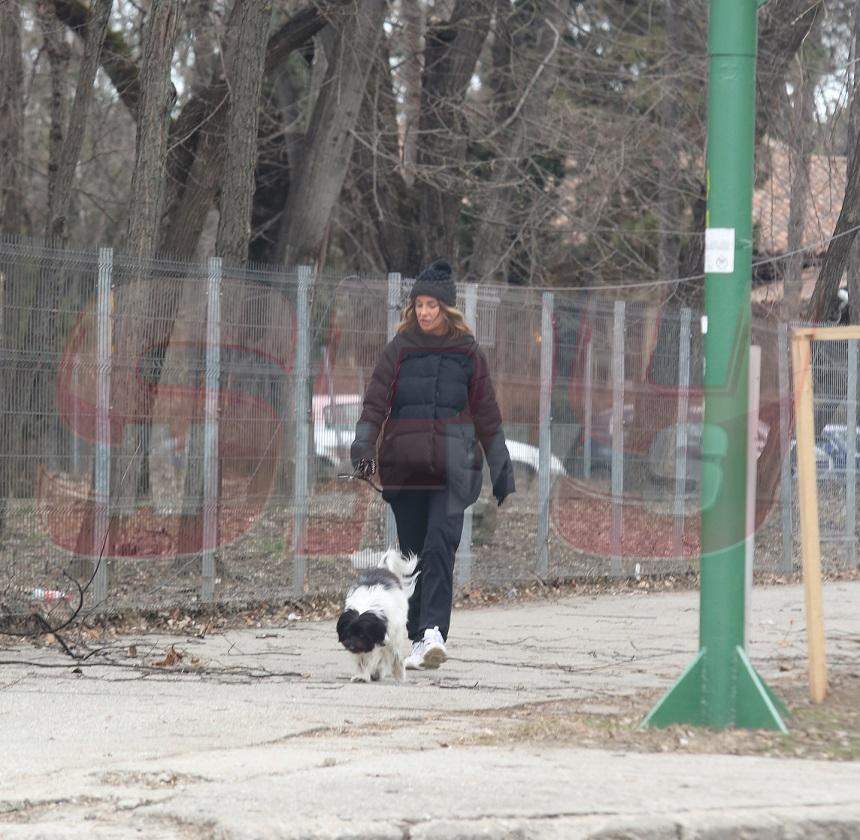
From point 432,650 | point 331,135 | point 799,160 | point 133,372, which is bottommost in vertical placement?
point 432,650

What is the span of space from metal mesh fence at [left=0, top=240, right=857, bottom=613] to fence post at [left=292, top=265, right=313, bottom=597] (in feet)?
0.05

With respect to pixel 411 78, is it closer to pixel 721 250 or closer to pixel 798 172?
pixel 798 172

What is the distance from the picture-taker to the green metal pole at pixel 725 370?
6480 millimetres

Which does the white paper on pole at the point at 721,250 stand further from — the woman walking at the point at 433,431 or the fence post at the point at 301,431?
the fence post at the point at 301,431

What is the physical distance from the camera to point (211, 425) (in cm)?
1023

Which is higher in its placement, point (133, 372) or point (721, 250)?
point (721, 250)

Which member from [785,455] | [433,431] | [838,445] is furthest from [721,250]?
[838,445]

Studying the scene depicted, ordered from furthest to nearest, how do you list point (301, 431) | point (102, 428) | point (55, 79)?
point (55, 79)
point (301, 431)
point (102, 428)

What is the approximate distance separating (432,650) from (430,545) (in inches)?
22.2

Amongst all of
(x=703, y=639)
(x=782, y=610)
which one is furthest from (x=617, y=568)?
(x=703, y=639)

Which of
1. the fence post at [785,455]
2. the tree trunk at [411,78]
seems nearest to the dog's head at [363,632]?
the fence post at [785,455]

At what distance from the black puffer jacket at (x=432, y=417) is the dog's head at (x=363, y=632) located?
3.08 feet

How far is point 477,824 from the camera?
4871 mm

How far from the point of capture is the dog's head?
25.8ft
